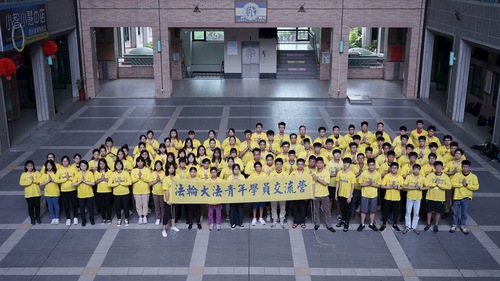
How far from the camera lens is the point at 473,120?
20.1m

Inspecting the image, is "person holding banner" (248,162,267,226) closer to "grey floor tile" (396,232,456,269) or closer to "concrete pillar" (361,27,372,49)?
"grey floor tile" (396,232,456,269)

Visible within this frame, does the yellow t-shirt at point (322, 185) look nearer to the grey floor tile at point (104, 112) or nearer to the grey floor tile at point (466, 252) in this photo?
the grey floor tile at point (466, 252)

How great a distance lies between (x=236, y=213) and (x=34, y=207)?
171 inches

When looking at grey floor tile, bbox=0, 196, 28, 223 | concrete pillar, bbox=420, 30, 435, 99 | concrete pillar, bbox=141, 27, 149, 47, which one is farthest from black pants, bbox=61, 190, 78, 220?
concrete pillar, bbox=141, 27, 149, 47

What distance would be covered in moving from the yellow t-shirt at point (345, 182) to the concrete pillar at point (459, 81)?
33.7ft

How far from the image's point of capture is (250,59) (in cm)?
2856

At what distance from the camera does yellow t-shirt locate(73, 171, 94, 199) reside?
1120 cm

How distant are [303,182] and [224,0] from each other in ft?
45.0

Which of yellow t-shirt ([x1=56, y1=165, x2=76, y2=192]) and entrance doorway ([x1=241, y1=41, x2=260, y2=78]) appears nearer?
yellow t-shirt ([x1=56, y1=165, x2=76, y2=192])

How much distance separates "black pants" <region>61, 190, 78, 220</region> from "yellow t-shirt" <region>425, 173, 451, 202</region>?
7305 millimetres

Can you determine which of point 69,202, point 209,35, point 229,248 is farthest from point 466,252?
point 209,35

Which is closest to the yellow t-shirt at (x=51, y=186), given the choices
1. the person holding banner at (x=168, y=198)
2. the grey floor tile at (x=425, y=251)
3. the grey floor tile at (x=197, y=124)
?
the person holding banner at (x=168, y=198)

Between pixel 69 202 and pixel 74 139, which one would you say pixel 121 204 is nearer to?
pixel 69 202

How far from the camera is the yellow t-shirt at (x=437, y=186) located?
10.9 metres
